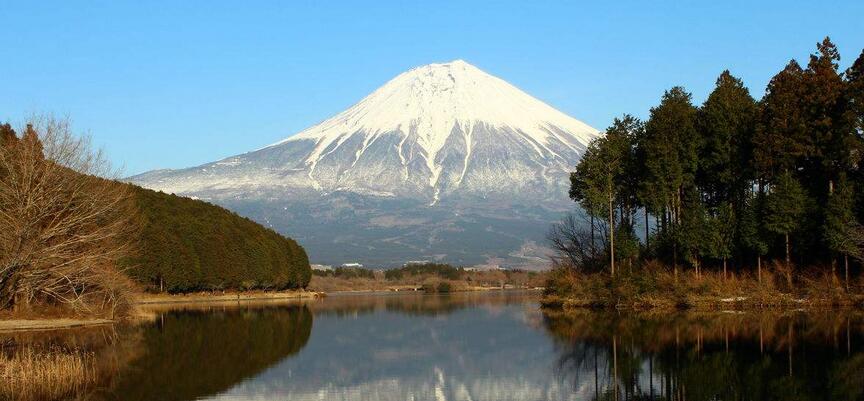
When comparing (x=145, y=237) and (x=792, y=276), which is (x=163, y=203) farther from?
(x=792, y=276)

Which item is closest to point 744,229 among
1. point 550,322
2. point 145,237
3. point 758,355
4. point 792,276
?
point 792,276

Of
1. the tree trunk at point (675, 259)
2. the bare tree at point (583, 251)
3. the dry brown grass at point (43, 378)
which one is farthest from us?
the bare tree at point (583, 251)

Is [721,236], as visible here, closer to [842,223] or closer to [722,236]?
[722,236]

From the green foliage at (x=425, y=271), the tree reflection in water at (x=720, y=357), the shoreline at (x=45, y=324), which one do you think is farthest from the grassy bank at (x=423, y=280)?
the tree reflection in water at (x=720, y=357)

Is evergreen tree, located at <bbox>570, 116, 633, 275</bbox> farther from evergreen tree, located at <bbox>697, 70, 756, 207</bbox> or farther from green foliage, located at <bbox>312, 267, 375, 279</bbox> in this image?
green foliage, located at <bbox>312, 267, 375, 279</bbox>

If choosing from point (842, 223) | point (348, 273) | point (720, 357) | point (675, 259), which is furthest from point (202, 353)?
point (348, 273)

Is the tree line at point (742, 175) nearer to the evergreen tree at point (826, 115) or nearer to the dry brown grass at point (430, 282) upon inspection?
the evergreen tree at point (826, 115)

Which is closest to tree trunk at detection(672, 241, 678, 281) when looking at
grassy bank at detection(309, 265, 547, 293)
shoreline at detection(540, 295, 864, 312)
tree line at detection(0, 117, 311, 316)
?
shoreline at detection(540, 295, 864, 312)
